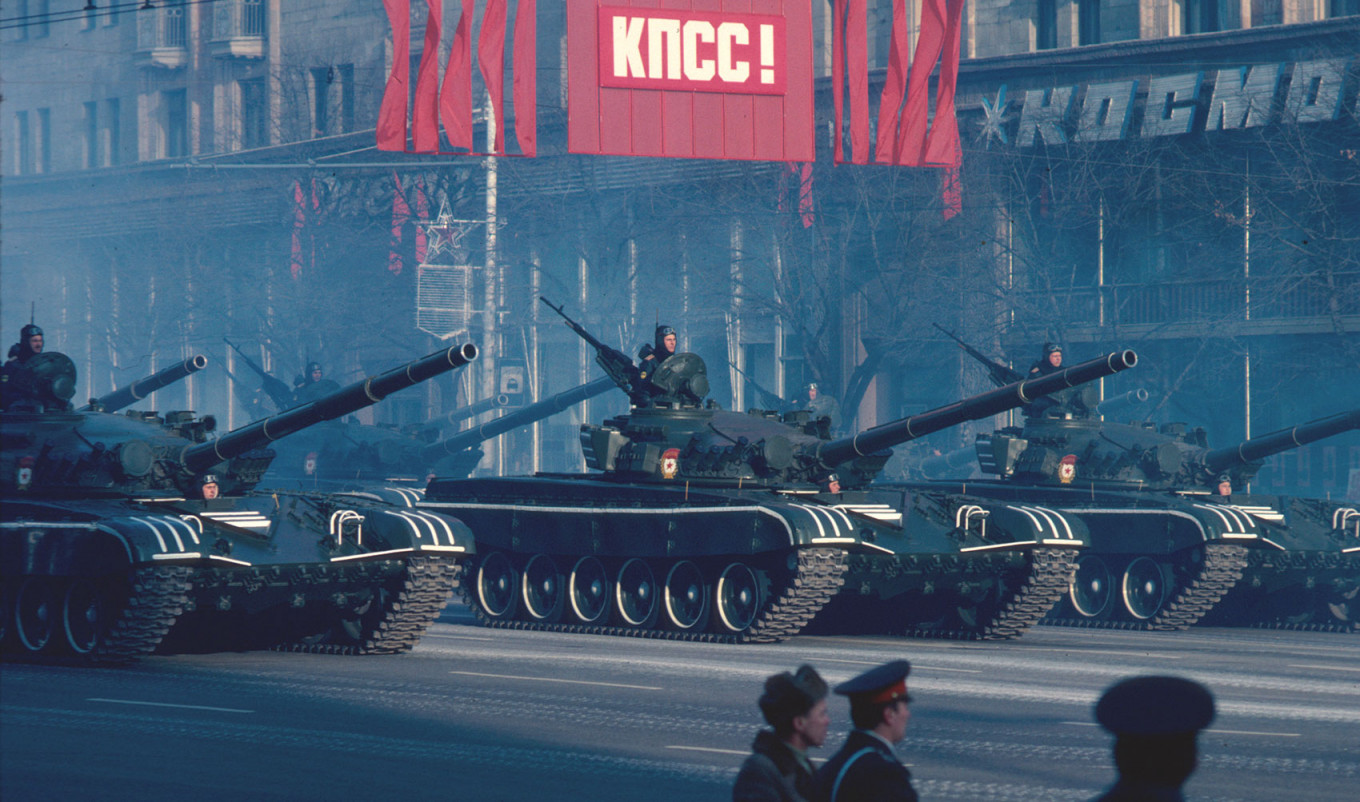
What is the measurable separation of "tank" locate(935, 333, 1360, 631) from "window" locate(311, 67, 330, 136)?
106ft

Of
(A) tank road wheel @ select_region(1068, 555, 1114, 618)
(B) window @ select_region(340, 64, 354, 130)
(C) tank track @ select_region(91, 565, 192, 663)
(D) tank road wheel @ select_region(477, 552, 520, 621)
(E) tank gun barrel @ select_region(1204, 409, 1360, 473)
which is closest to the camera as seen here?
(C) tank track @ select_region(91, 565, 192, 663)

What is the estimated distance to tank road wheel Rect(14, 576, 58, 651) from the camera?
659 inches

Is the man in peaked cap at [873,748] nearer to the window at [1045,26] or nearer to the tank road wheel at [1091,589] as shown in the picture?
the tank road wheel at [1091,589]

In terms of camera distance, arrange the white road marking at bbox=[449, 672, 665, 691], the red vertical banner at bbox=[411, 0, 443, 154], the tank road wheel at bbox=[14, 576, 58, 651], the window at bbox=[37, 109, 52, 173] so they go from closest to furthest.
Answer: the white road marking at bbox=[449, 672, 665, 691] → the tank road wheel at bbox=[14, 576, 58, 651] → the red vertical banner at bbox=[411, 0, 443, 154] → the window at bbox=[37, 109, 52, 173]

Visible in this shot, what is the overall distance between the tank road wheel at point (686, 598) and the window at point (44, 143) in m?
44.8

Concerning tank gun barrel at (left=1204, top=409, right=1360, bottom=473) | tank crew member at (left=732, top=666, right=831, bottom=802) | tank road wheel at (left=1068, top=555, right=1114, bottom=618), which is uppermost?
tank crew member at (left=732, top=666, right=831, bottom=802)

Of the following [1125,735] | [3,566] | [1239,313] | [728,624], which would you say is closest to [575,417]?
[1239,313]

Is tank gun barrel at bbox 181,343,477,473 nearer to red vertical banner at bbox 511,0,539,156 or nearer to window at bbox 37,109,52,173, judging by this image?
red vertical banner at bbox 511,0,539,156

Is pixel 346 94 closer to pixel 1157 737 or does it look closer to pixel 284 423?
pixel 284 423

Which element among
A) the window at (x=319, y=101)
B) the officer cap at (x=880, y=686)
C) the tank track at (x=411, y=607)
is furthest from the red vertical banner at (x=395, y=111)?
the window at (x=319, y=101)

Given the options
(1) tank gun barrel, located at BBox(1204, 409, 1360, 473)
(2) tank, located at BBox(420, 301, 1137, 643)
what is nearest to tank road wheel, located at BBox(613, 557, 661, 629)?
(2) tank, located at BBox(420, 301, 1137, 643)

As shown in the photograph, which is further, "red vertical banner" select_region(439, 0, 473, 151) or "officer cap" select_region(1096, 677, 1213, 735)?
"red vertical banner" select_region(439, 0, 473, 151)

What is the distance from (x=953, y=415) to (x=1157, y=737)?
52.8ft

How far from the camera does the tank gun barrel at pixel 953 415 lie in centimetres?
1920
